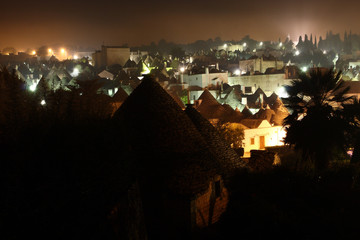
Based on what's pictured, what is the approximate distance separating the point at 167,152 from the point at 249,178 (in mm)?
2957

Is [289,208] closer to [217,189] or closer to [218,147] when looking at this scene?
[217,189]

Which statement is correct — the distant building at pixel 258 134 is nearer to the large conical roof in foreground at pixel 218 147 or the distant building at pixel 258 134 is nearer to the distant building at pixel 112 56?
the large conical roof in foreground at pixel 218 147

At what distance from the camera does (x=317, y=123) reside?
19.7 metres

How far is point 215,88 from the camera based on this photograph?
230 ft

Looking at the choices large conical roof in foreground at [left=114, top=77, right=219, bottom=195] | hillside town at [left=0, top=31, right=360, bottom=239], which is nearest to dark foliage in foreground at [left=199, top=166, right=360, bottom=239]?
hillside town at [left=0, top=31, right=360, bottom=239]

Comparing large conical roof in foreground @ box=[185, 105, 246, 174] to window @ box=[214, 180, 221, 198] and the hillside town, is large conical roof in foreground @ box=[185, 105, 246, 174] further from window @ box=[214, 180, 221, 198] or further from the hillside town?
window @ box=[214, 180, 221, 198]

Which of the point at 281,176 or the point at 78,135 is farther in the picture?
the point at 281,176

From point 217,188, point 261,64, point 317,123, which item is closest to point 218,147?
point 217,188

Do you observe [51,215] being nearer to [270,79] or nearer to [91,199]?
[91,199]

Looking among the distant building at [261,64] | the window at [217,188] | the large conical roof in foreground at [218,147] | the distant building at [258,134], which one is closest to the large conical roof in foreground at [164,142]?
the window at [217,188]

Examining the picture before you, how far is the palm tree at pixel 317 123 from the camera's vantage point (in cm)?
1947

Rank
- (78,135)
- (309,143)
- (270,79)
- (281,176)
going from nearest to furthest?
(78,135), (281,176), (309,143), (270,79)

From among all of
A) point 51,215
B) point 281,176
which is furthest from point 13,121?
point 281,176

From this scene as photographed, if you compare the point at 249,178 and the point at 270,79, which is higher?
the point at 270,79
